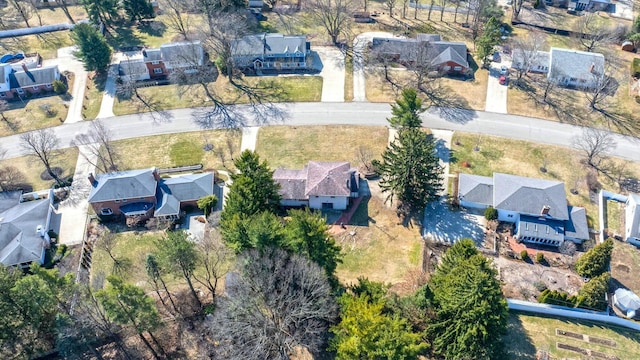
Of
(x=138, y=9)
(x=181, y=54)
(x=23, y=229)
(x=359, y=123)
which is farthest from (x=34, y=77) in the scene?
(x=359, y=123)

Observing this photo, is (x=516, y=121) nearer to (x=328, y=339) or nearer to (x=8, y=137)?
(x=328, y=339)

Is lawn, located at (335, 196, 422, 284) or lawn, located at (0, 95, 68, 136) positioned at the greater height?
lawn, located at (0, 95, 68, 136)

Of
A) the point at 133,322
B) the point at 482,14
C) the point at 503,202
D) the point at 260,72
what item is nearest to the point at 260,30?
the point at 260,72

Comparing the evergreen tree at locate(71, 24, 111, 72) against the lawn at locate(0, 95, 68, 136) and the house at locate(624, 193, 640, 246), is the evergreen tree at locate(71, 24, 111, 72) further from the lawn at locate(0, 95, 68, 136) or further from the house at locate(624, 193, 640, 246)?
the house at locate(624, 193, 640, 246)

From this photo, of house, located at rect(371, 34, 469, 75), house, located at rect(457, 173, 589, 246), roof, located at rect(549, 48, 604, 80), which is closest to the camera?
→ house, located at rect(457, 173, 589, 246)

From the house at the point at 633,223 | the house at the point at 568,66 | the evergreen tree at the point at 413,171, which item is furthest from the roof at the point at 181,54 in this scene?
the house at the point at 633,223

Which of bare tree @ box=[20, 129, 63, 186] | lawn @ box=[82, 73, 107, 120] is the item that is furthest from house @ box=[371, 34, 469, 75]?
bare tree @ box=[20, 129, 63, 186]
